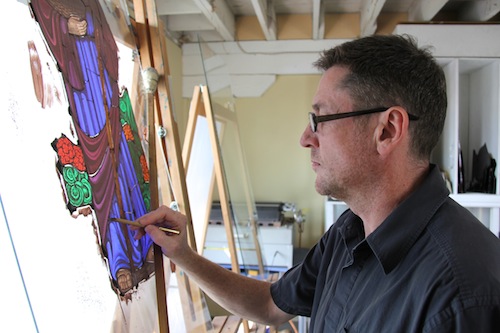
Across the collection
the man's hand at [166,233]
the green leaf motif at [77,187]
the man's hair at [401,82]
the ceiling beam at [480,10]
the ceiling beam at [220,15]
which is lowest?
the man's hand at [166,233]

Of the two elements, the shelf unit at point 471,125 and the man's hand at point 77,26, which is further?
the shelf unit at point 471,125

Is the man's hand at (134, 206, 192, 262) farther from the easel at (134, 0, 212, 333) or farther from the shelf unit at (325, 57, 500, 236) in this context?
the shelf unit at (325, 57, 500, 236)

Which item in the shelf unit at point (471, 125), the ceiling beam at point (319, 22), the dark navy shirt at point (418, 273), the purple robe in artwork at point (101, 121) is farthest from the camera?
the ceiling beam at point (319, 22)

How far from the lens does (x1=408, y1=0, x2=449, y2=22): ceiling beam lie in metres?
2.18

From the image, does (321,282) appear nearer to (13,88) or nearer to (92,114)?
(92,114)

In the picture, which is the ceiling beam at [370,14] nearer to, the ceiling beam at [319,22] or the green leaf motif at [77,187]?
the ceiling beam at [319,22]

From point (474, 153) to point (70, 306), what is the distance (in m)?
2.69

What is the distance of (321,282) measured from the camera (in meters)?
0.90

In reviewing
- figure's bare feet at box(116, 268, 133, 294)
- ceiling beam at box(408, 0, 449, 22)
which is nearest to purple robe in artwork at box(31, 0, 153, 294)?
figure's bare feet at box(116, 268, 133, 294)

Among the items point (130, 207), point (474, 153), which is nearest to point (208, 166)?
point (130, 207)

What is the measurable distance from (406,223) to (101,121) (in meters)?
0.62

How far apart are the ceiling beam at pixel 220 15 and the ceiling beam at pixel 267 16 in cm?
26

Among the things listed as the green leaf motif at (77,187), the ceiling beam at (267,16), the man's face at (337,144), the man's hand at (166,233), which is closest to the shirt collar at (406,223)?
the man's face at (337,144)

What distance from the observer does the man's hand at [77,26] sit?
2.09ft
